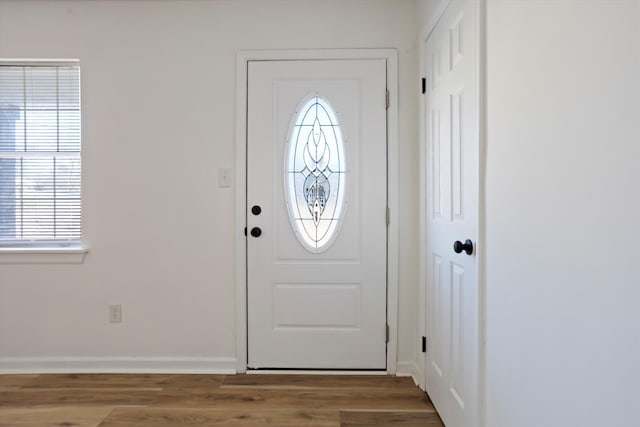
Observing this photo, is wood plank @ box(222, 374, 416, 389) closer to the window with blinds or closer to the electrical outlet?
the electrical outlet

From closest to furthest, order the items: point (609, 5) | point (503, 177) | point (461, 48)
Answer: point (609, 5), point (503, 177), point (461, 48)

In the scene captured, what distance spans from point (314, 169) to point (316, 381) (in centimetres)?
134

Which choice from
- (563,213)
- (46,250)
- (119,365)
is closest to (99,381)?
(119,365)

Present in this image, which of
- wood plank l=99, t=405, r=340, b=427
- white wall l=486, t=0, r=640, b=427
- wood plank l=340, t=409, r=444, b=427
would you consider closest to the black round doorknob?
white wall l=486, t=0, r=640, b=427

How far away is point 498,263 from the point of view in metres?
1.41

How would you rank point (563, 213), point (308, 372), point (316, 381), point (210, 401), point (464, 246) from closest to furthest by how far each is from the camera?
point (563, 213) < point (464, 246) < point (210, 401) < point (316, 381) < point (308, 372)

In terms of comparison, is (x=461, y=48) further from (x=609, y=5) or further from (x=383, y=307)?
(x=383, y=307)

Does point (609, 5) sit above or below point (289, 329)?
above

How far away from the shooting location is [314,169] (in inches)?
102

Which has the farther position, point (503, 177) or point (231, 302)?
point (231, 302)

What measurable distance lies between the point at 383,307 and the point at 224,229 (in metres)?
1.16

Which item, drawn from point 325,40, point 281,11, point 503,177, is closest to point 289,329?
point 503,177

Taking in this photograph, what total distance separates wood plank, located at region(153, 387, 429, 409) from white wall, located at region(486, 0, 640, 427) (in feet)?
2.85

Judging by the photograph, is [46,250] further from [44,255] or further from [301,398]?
[301,398]
